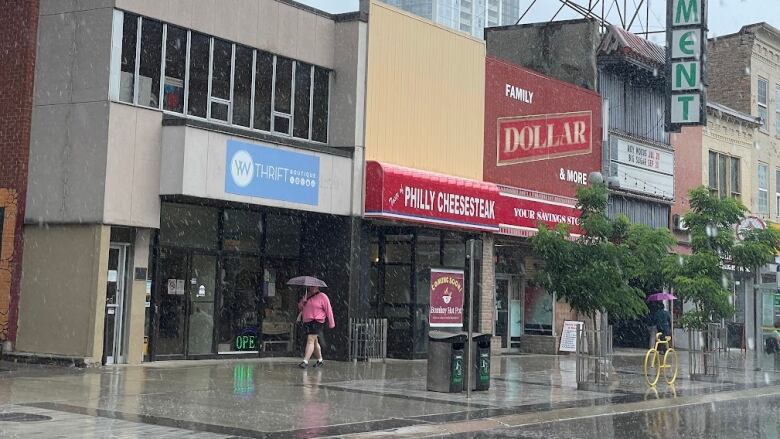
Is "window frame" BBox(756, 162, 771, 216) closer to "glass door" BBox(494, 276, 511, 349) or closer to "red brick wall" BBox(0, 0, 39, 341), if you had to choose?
"glass door" BBox(494, 276, 511, 349)

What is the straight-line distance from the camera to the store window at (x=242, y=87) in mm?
20344

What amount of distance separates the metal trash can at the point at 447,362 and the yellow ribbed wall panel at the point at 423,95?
6936mm

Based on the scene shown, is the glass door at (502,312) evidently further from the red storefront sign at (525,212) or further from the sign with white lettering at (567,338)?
the red storefront sign at (525,212)

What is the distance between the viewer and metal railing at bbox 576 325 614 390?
714 inches

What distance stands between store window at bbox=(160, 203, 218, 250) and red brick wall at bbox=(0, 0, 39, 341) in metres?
2.63

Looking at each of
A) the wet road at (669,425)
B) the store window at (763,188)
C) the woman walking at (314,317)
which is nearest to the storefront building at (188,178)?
the woman walking at (314,317)

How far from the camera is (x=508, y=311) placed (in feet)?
92.5

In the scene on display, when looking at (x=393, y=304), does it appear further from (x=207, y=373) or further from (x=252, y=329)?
(x=207, y=373)

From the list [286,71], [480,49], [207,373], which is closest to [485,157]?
[480,49]

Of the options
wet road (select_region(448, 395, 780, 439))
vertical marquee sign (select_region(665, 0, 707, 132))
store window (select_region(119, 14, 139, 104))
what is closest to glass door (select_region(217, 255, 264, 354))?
store window (select_region(119, 14, 139, 104))

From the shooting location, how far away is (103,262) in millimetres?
17797

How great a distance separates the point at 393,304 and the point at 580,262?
19.1 ft

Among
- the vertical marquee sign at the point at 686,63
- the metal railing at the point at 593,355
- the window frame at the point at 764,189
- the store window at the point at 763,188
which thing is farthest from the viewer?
the store window at the point at 763,188

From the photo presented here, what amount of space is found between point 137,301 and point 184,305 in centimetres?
147
